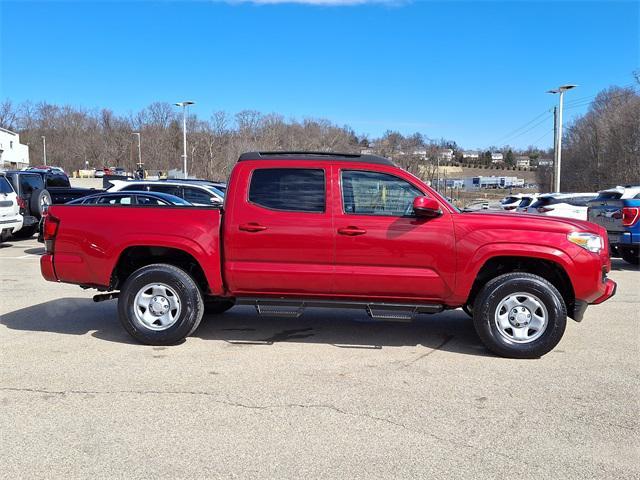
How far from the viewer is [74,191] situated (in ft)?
59.0

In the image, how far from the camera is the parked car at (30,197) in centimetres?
1496

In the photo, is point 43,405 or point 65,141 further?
point 65,141

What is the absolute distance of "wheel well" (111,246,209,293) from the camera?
5.98 metres

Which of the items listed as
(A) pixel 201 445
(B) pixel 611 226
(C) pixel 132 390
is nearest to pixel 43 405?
(C) pixel 132 390

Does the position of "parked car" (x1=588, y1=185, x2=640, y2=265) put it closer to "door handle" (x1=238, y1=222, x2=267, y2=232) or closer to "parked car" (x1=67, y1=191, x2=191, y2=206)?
"door handle" (x1=238, y1=222, x2=267, y2=232)

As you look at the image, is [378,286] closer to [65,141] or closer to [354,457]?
[354,457]

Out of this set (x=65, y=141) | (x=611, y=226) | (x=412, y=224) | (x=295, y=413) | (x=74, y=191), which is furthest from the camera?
(x=65, y=141)

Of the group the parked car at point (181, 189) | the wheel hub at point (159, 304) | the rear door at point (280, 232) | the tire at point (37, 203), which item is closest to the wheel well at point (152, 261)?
the wheel hub at point (159, 304)

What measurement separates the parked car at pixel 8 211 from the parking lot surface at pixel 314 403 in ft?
25.9

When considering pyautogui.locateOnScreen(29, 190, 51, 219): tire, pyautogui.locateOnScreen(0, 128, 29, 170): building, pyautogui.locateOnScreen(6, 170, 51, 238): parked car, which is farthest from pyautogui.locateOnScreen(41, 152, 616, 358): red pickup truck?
pyautogui.locateOnScreen(0, 128, 29, 170): building

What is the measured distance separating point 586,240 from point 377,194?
2.09 m

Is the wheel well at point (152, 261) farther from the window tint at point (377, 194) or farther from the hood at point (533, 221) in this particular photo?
the hood at point (533, 221)

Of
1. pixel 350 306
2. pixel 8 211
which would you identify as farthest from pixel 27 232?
pixel 350 306

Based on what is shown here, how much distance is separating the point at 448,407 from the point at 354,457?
110cm
